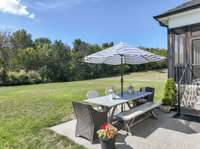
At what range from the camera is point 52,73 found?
30.7 meters

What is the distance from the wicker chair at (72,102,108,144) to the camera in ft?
15.3

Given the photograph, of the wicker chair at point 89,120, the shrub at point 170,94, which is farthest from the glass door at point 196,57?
the wicker chair at point 89,120

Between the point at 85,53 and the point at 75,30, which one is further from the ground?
the point at 75,30

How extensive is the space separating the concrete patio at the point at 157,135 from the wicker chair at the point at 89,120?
0.18 meters

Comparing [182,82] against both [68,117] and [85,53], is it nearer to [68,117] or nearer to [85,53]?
[68,117]

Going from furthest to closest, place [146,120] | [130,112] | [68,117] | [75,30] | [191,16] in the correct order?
[75,30]
[191,16]
[68,117]
[146,120]
[130,112]

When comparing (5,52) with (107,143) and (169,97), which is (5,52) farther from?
(107,143)

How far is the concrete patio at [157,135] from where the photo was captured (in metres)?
4.54

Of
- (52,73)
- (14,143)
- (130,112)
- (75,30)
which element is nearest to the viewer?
(14,143)

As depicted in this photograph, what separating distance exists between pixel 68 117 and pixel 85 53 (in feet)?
94.0

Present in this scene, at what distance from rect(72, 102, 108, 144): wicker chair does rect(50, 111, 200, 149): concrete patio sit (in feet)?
0.58

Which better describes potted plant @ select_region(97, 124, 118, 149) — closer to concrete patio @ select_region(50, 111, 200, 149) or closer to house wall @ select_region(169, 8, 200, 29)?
concrete patio @ select_region(50, 111, 200, 149)

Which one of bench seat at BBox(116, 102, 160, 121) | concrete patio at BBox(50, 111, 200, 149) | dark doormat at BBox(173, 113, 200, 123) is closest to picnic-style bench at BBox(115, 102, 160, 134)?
bench seat at BBox(116, 102, 160, 121)

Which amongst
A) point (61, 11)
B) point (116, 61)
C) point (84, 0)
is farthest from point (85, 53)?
point (116, 61)
